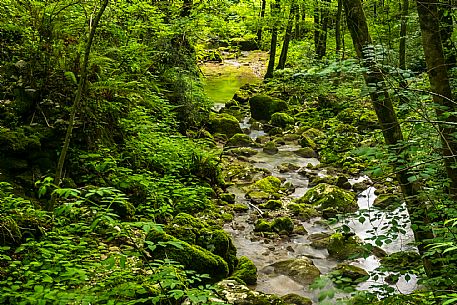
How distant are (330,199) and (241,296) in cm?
463

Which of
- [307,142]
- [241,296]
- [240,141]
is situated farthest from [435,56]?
[240,141]

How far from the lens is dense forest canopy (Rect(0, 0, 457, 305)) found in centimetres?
331

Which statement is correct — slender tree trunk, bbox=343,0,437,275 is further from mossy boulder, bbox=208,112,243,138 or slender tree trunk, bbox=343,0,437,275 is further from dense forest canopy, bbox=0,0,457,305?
mossy boulder, bbox=208,112,243,138

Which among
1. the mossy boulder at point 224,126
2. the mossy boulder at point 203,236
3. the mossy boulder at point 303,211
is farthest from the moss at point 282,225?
the mossy boulder at point 224,126

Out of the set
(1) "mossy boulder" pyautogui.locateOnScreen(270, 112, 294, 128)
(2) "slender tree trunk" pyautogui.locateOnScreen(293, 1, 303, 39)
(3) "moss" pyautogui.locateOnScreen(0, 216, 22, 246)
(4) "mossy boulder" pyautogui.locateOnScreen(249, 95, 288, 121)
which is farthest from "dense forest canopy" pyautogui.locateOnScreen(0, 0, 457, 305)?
(2) "slender tree trunk" pyautogui.locateOnScreen(293, 1, 303, 39)

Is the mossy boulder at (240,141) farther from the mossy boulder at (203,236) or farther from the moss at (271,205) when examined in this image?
the mossy boulder at (203,236)

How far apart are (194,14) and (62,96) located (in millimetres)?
5788

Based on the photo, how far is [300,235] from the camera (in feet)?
27.1

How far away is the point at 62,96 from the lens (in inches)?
242

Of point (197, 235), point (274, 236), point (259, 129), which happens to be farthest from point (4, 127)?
point (259, 129)

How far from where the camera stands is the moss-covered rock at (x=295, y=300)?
19.2 ft

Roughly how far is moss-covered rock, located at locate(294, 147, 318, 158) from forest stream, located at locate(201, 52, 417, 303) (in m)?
0.15

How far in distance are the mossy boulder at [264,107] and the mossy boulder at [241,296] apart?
11660mm

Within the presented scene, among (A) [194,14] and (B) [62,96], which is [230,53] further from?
(B) [62,96]
